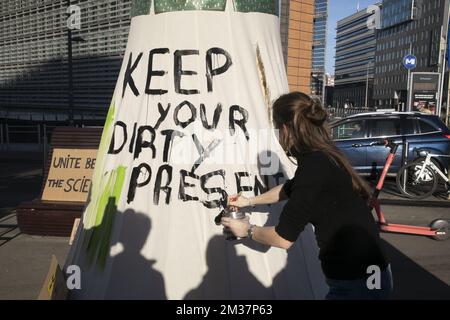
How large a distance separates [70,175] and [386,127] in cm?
716

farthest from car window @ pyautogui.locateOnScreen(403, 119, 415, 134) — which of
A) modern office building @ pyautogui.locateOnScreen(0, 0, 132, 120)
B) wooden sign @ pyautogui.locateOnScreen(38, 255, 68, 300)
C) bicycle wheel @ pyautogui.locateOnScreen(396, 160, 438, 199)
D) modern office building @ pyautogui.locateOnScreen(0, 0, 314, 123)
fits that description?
modern office building @ pyautogui.locateOnScreen(0, 0, 132, 120)

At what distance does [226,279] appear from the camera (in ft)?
7.75

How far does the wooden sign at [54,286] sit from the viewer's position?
92.1 inches

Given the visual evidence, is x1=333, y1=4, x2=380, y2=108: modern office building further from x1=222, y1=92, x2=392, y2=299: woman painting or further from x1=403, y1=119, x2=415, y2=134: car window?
x1=222, y1=92, x2=392, y2=299: woman painting

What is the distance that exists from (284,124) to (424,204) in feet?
24.4

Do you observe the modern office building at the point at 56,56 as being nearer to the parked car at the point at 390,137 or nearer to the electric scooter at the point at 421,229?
the parked car at the point at 390,137

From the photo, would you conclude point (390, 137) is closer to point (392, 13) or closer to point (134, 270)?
point (134, 270)

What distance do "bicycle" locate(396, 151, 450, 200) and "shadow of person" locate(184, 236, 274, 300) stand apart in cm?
728

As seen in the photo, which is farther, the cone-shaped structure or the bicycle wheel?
the bicycle wheel

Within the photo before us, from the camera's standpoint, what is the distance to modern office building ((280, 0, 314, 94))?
15430 mm

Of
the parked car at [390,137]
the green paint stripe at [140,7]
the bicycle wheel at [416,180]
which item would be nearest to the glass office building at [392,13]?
the parked car at [390,137]

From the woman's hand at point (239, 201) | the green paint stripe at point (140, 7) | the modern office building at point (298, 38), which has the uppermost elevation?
the modern office building at point (298, 38)

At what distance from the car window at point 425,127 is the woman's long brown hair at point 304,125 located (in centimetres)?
871
